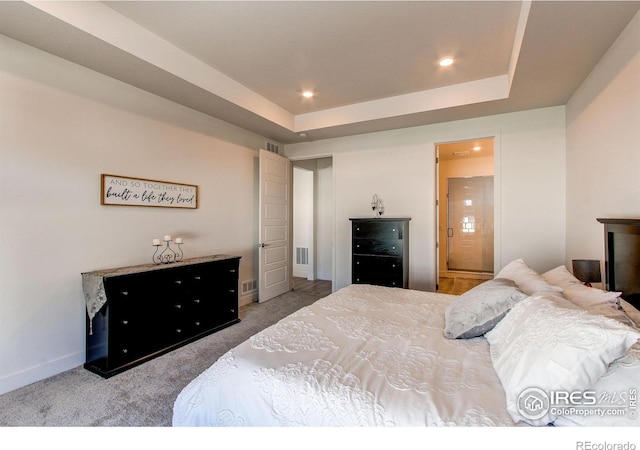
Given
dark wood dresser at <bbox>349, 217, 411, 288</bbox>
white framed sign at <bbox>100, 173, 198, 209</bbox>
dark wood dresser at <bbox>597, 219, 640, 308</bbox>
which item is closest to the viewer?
dark wood dresser at <bbox>597, 219, 640, 308</bbox>

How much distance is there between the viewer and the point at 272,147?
15.9 ft

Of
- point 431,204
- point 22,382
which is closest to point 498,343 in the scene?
point 431,204

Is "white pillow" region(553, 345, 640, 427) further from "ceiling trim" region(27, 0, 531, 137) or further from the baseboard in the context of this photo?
the baseboard

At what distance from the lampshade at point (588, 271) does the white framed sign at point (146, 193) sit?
3823mm

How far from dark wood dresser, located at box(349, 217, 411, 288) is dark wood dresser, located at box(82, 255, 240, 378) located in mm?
1814

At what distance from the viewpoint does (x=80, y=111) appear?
2.54m

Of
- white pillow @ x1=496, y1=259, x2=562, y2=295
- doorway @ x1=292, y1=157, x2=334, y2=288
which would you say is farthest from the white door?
white pillow @ x1=496, y1=259, x2=562, y2=295

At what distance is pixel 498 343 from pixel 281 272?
12.3 feet

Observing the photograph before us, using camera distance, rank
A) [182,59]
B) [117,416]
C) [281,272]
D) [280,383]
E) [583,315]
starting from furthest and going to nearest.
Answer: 1. [281,272]
2. [182,59]
3. [117,416]
4. [280,383]
5. [583,315]

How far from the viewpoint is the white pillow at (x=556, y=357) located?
36.1 inches

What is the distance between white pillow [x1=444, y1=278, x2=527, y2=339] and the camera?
151cm

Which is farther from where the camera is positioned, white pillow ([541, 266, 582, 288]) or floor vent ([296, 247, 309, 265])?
floor vent ([296, 247, 309, 265])

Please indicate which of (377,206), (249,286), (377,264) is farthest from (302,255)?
(377,264)

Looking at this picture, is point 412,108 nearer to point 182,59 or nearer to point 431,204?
point 431,204
